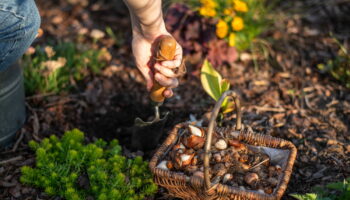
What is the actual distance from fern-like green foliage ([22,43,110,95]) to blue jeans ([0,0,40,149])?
0.34 meters

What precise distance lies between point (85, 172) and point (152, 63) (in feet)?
2.42

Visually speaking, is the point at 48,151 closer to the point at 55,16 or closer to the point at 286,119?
the point at 286,119

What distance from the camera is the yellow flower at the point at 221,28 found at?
3.02 metres

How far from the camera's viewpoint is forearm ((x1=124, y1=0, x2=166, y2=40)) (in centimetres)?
195

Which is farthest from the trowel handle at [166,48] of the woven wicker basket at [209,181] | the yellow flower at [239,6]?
the yellow flower at [239,6]

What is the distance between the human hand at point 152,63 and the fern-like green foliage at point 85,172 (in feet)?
1.50

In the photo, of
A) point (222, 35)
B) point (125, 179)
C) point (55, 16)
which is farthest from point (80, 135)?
point (55, 16)

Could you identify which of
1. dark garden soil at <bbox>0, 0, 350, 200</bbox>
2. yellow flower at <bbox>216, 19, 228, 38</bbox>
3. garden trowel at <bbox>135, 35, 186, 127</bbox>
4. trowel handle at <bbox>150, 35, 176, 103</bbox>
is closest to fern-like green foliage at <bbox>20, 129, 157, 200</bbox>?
dark garden soil at <bbox>0, 0, 350, 200</bbox>

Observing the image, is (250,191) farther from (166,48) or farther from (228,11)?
(228,11)

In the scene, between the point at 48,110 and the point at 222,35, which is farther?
the point at 222,35

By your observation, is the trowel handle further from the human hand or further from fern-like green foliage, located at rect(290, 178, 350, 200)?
fern-like green foliage, located at rect(290, 178, 350, 200)

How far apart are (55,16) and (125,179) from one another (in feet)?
7.67

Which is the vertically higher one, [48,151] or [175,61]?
[175,61]

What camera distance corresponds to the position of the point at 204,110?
2.88 m
